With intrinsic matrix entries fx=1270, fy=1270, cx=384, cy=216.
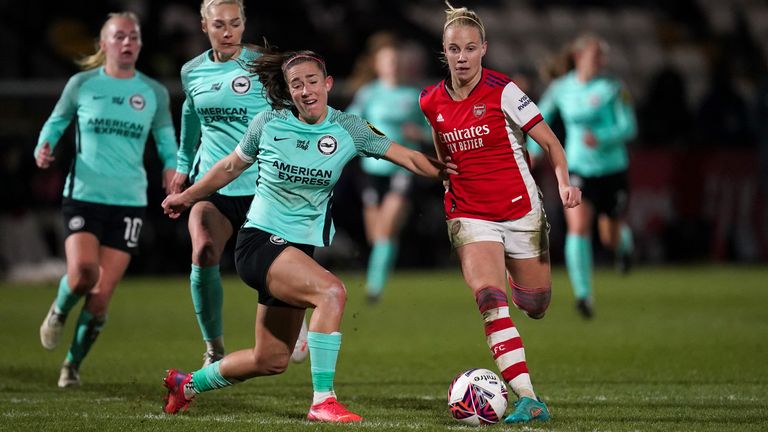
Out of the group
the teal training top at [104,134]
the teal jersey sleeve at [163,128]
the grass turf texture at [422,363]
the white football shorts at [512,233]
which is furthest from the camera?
the teal jersey sleeve at [163,128]

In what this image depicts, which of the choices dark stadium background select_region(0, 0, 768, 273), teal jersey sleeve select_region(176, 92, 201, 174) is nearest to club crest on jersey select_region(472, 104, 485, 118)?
teal jersey sleeve select_region(176, 92, 201, 174)

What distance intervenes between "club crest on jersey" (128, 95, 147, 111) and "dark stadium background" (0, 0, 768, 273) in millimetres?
8759

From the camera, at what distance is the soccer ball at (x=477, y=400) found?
6.42m

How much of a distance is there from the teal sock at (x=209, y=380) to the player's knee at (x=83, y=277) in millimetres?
1796

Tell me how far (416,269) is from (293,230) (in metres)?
13.8

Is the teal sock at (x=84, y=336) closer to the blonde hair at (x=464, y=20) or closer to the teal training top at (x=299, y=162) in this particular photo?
the teal training top at (x=299, y=162)

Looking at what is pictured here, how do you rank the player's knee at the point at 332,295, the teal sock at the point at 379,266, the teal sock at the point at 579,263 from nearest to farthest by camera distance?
the player's knee at the point at 332,295, the teal sock at the point at 579,263, the teal sock at the point at 379,266

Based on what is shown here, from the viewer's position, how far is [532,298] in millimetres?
7363

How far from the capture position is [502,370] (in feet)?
22.0

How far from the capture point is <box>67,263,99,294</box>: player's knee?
8.30 meters

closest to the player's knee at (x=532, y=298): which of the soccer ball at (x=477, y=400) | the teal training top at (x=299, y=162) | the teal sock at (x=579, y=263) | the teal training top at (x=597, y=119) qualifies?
the soccer ball at (x=477, y=400)

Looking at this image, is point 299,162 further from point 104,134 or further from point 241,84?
point 104,134

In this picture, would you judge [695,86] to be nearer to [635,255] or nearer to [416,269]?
[635,255]

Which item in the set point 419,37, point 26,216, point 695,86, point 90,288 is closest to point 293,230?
point 90,288
